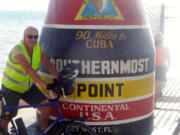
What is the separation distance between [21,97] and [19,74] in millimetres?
408

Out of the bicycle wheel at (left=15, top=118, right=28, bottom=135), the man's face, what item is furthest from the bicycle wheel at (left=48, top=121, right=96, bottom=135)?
the man's face

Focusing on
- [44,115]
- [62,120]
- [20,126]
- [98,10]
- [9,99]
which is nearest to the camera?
[62,120]

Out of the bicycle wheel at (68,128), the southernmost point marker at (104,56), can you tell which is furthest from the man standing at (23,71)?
the bicycle wheel at (68,128)

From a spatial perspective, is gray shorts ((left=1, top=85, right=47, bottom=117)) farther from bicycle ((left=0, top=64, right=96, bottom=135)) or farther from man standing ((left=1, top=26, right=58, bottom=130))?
bicycle ((left=0, top=64, right=96, bottom=135))

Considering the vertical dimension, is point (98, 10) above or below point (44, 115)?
above

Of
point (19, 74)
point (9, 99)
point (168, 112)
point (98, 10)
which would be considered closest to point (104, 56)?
point (98, 10)

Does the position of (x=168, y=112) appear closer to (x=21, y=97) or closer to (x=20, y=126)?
(x=21, y=97)

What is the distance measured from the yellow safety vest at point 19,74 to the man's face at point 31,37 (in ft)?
0.25

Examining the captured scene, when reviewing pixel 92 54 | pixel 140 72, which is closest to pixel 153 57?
pixel 140 72

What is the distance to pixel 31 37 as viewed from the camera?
426 centimetres

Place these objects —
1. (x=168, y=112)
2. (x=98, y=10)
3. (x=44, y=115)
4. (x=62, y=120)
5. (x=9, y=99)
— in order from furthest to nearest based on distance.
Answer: (x=168, y=112) < (x=44, y=115) < (x=98, y=10) < (x=9, y=99) < (x=62, y=120)

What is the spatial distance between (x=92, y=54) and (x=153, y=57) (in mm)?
1066

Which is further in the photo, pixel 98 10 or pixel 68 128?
pixel 98 10

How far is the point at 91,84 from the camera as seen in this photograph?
15.3ft
